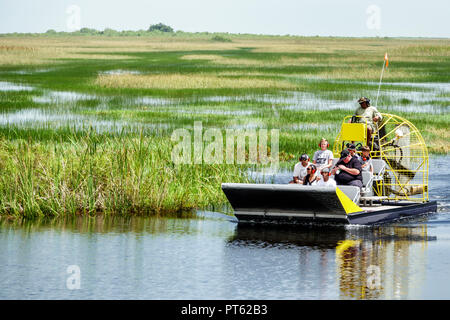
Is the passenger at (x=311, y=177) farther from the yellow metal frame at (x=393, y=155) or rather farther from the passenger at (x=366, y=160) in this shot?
the yellow metal frame at (x=393, y=155)

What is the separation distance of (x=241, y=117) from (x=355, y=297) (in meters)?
25.8

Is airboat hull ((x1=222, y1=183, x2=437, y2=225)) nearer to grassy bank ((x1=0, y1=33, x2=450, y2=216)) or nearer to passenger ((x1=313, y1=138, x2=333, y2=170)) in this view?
passenger ((x1=313, y1=138, x2=333, y2=170))

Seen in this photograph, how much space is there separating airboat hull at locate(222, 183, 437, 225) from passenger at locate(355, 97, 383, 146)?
2263 mm

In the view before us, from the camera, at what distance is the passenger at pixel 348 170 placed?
18.5m

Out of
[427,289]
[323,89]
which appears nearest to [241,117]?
[323,89]

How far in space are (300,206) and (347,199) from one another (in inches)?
37.7

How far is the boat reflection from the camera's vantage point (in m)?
12.8

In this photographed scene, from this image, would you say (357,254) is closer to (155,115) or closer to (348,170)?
(348,170)

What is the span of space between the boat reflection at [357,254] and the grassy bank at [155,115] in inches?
118

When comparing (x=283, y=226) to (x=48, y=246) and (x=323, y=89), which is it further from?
(x=323, y=89)

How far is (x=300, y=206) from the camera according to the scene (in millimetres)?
17562

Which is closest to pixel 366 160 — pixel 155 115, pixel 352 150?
pixel 352 150

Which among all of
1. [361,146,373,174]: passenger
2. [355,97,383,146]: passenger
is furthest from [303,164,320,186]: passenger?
[355,97,383,146]: passenger

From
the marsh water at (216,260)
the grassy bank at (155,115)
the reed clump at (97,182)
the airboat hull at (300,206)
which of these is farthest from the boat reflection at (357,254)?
the grassy bank at (155,115)
